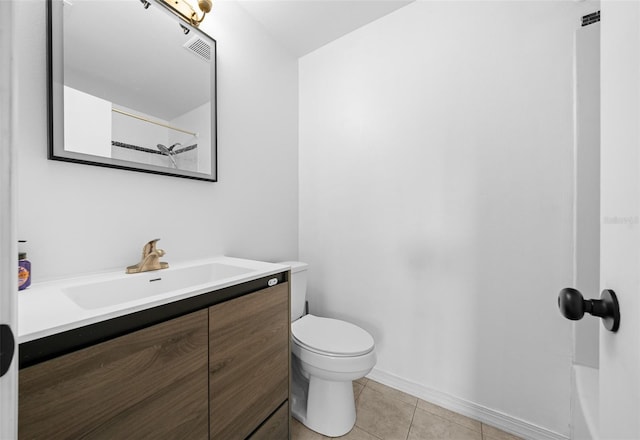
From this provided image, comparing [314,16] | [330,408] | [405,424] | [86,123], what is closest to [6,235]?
[86,123]

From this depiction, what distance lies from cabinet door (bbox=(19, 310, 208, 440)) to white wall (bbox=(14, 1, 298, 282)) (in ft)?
1.85

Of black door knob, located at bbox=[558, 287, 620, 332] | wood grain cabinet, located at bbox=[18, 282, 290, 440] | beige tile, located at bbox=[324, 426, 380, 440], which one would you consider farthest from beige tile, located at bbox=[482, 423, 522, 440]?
black door knob, located at bbox=[558, 287, 620, 332]

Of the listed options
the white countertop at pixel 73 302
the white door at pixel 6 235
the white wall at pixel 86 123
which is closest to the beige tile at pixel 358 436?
the white countertop at pixel 73 302

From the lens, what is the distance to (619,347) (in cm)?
37

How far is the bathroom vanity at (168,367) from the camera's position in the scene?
0.54 metres

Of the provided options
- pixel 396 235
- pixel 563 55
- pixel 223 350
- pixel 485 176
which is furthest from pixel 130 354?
pixel 563 55

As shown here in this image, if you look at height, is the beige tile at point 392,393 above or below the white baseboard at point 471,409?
below

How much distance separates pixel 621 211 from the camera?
1.23 ft

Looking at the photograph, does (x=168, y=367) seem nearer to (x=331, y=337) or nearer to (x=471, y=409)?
(x=331, y=337)

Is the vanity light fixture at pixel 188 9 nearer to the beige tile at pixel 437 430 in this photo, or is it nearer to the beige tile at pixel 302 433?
the beige tile at pixel 302 433

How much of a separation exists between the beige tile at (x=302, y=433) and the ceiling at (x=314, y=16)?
2.52m

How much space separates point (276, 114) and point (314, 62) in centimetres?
56

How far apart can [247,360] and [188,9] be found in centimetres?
170

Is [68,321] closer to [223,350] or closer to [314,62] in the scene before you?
[223,350]
